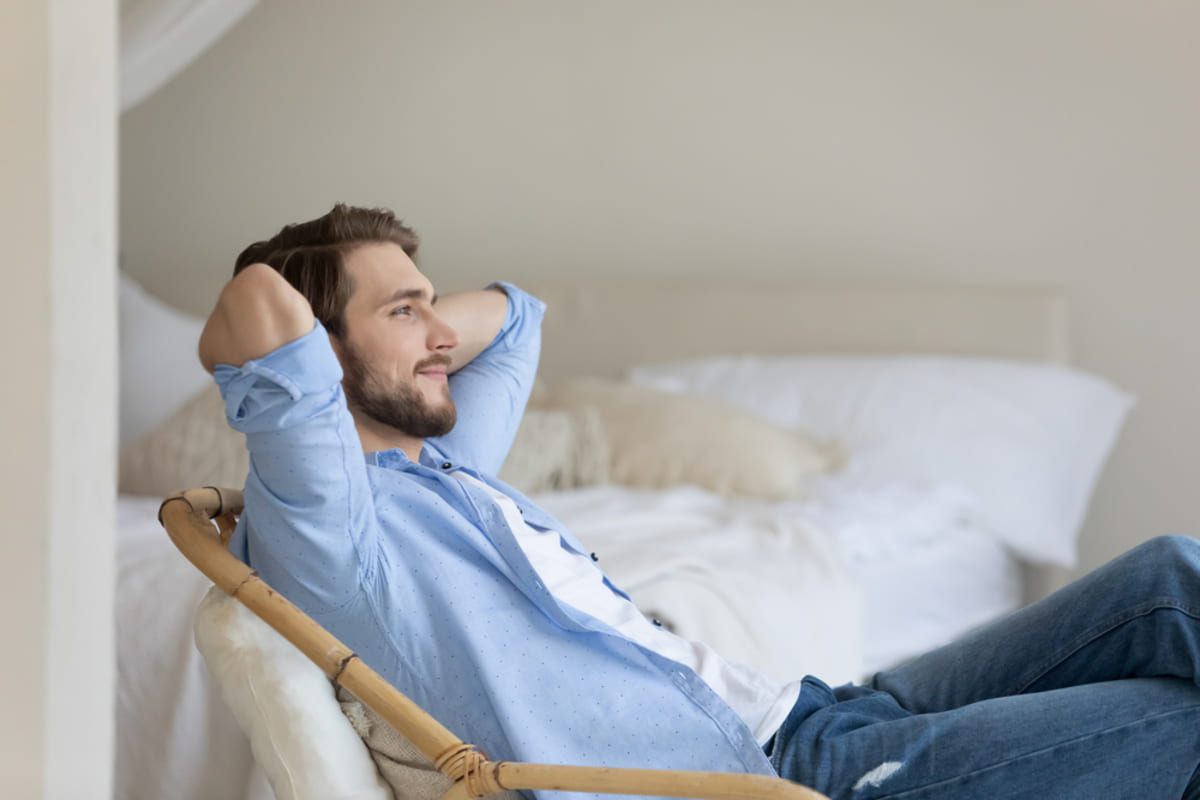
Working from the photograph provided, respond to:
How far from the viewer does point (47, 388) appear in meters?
0.72

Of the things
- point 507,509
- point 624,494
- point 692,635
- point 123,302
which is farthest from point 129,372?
point 507,509

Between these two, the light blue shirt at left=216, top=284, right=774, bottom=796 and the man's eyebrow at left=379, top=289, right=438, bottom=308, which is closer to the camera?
the light blue shirt at left=216, top=284, right=774, bottom=796

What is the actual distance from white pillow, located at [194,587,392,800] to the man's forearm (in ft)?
1.36

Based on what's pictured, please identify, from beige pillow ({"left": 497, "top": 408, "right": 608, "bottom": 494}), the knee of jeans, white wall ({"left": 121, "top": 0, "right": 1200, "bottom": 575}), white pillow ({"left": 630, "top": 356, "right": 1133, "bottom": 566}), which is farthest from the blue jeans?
white wall ({"left": 121, "top": 0, "right": 1200, "bottom": 575})

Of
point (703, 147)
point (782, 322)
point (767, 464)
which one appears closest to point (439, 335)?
point (767, 464)

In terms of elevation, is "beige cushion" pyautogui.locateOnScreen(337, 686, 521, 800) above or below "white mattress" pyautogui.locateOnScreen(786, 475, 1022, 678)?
above

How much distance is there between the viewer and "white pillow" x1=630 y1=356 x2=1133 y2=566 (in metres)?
2.89

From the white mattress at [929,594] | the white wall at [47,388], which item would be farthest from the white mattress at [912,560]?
the white wall at [47,388]

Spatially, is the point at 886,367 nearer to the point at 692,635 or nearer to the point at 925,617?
the point at 925,617

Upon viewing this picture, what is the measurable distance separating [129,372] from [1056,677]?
2.55 metres

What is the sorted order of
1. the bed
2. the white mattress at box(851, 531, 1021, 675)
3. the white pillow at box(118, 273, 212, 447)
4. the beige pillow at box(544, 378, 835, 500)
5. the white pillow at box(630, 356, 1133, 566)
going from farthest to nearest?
the white pillow at box(118, 273, 212, 447) < the white pillow at box(630, 356, 1133, 566) < the beige pillow at box(544, 378, 835, 500) < the white mattress at box(851, 531, 1021, 675) < the bed

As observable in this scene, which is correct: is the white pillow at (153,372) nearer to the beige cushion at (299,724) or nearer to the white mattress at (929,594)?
the white mattress at (929,594)

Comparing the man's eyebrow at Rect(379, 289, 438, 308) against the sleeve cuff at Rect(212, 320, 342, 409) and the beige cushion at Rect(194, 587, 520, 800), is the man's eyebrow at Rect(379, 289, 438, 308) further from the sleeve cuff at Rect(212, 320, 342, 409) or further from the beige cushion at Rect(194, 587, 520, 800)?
the beige cushion at Rect(194, 587, 520, 800)

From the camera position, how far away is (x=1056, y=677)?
122 cm
